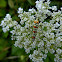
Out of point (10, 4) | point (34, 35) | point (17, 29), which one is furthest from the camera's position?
point (10, 4)

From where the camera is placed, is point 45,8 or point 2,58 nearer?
point 45,8

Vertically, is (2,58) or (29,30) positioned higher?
(29,30)

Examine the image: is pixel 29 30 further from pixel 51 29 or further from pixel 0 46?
pixel 0 46

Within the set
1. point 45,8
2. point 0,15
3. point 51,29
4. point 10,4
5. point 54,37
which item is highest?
point 10,4

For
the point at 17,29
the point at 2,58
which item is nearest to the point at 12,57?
the point at 2,58

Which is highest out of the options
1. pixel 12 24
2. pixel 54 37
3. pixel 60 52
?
pixel 12 24

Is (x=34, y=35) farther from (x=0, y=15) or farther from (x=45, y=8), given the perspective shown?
(x=0, y=15)

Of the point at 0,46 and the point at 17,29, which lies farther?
the point at 0,46

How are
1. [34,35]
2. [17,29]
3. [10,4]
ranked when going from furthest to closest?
[10,4]
[17,29]
[34,35]

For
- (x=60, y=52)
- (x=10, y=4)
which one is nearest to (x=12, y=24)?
(x=60, y=52)
